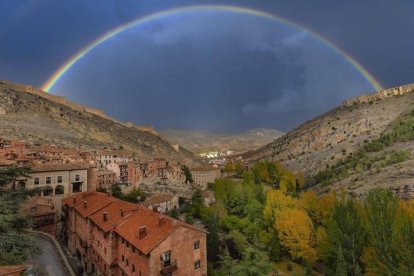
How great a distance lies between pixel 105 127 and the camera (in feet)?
431

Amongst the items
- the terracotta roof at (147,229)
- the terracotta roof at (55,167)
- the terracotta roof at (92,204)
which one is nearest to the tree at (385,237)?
the terracotta roof at (147,229)

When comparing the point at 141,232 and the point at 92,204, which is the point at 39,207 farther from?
the point at 141,232

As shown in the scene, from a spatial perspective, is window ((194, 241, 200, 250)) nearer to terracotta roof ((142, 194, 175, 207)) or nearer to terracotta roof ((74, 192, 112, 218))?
terracotta roof ((74, 192, 112, 218))

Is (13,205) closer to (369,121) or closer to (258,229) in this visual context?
(258,229)

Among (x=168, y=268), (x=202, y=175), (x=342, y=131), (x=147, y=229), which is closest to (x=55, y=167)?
(x=147, y=229)

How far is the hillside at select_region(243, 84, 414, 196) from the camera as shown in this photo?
207 ft

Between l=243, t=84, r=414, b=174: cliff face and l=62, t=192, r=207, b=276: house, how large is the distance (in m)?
73.4

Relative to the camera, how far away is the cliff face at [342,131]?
98438 mm

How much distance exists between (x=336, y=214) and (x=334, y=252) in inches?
154

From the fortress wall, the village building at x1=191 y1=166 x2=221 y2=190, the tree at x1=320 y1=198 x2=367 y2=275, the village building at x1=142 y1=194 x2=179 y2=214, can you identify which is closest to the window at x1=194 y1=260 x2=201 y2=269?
the tree at x1=320 y1=198 x2=367 y2=275

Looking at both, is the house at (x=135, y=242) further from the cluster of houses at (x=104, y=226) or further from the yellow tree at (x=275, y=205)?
the yellow tree at (x=275, y=205)

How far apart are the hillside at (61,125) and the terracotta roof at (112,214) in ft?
188

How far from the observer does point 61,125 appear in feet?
366

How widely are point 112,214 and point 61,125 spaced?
9191 cm
